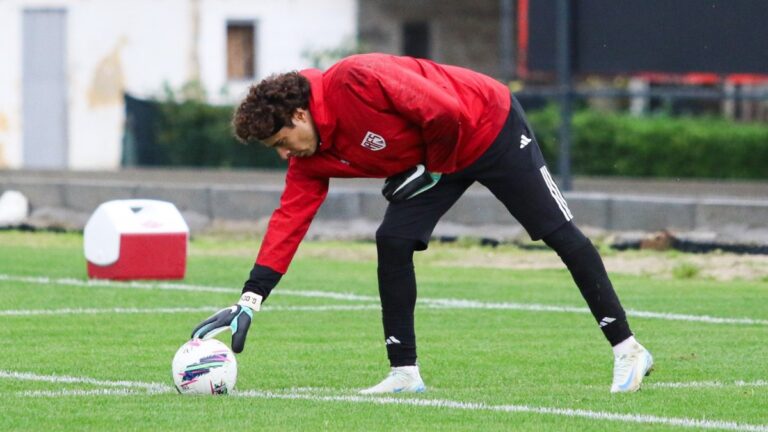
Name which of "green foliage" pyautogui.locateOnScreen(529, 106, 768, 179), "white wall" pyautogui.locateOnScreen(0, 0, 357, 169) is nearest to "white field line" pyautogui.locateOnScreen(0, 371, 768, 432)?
"green foliage" pyautogui.locateOnScreen(529, 106, 768, 179)

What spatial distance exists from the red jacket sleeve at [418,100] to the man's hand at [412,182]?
0.20m

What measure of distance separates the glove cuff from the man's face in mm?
685

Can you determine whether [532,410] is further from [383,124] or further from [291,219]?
[291,219]

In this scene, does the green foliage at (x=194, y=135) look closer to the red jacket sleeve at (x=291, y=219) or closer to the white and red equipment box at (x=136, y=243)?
the white and red equipment box at (x=136, y=243)

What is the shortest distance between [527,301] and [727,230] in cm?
456

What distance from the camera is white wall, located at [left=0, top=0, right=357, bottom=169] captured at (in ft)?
116

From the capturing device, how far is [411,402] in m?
7.98

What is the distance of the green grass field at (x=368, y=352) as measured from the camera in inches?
297

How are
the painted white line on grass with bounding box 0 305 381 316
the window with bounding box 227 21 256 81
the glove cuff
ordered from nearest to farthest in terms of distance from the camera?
the glove cuff < the painted white line on grass with bounding box 0 305 381 316 < the window with bounding box 227 21 256 81

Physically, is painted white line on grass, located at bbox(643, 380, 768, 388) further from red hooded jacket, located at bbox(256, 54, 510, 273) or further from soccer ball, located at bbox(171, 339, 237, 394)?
soccer ball, located at bbox(171, 339, 237, 394)

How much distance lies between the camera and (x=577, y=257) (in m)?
8.42

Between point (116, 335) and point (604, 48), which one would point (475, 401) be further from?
point (604, 48)

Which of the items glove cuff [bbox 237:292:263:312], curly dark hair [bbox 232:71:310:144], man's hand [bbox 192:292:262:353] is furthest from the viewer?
glove cuff [bbox 237:292:263:312]

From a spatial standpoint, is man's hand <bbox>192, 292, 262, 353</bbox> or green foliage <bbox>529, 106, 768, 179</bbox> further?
green foliage <bbox>529, 106, 768, 179</bbox>
